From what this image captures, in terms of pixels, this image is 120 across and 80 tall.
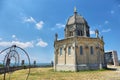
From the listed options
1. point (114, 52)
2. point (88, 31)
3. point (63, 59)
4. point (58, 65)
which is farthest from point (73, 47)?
point (114, 52)

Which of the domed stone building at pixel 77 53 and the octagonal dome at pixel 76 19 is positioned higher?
the octagonal dome at pixel 76 19

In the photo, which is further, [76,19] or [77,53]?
[76,19]

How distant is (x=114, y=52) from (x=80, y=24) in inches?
876

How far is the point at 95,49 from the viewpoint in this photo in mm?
33312

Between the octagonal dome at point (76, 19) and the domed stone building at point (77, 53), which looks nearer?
the domed stone building at point (77, 53)

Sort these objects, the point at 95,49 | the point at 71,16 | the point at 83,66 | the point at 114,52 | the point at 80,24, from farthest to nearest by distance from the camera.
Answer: the point at 114,52, the point at 71,16, the point at 80,24, the point at 95,49, the point at 83,66

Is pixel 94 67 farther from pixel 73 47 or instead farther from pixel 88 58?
pixel 73 47

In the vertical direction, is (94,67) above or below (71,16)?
below

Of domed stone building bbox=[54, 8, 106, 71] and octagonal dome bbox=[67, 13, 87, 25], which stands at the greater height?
octagonal dome bbox=[67, 13, 87, 25]

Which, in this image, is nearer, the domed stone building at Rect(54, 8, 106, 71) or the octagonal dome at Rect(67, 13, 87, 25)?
the domed stone building at Rect(54, 8, 106, 71)

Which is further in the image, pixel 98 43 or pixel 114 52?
pixel 114 52

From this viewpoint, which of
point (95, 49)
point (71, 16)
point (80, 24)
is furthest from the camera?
point (71, 16)

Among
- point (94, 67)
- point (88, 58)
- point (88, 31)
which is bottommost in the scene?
point (94, 67)

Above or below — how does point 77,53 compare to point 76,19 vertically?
below
